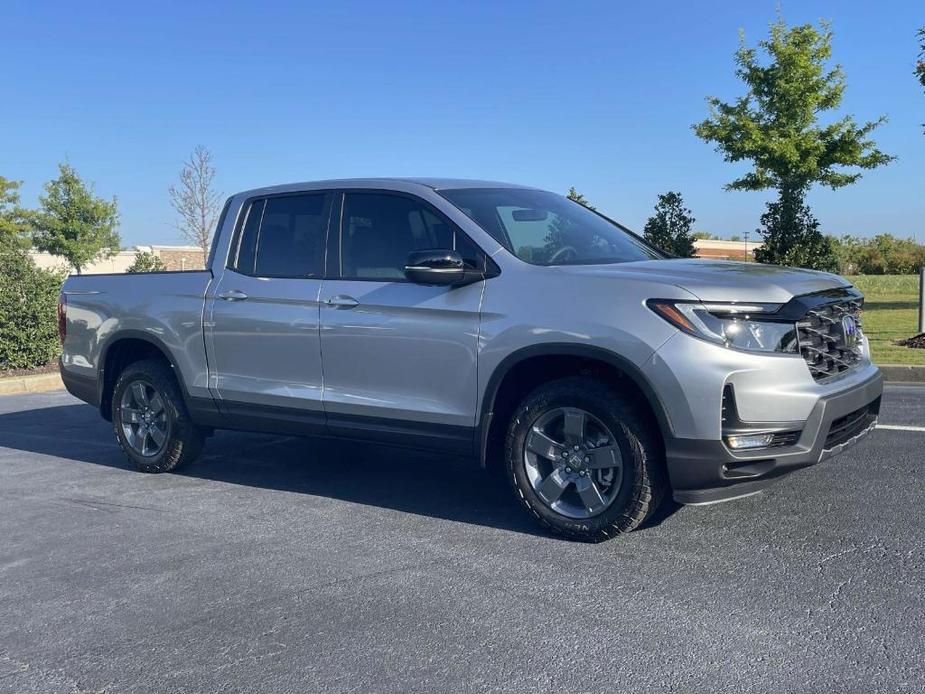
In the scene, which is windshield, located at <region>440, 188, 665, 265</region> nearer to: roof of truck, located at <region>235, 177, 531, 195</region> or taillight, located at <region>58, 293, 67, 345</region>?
roof of truck, located at <region>235, 177, 531, 195</region>

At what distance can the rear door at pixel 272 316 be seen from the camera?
217 inches

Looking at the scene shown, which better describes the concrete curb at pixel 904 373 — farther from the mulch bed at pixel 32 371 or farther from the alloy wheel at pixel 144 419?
the mulch bed at pixel 32 371

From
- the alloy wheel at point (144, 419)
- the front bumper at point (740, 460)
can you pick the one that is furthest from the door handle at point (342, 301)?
the front bumper at point (740, 460)

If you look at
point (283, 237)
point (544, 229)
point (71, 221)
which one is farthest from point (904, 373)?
point (71, 221)

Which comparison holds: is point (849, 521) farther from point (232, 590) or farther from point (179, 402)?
point (179, 402)

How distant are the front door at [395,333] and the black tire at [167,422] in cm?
147

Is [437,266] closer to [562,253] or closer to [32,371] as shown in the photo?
[562,253]

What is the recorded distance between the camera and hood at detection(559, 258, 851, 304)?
4.15 meters

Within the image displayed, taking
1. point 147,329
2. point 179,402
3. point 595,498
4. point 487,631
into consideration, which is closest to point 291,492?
point 179,402

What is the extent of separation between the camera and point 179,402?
20.7 ft

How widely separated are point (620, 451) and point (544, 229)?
1.52 metres

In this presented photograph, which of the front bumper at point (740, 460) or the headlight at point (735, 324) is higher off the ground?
the headlight at point (735, 324)

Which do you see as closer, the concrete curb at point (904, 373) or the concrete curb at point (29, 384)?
the concrete curb at point (904, 373)

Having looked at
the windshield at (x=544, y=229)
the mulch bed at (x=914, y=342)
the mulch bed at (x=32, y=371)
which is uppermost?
the windshield at (x=544, y=229)
